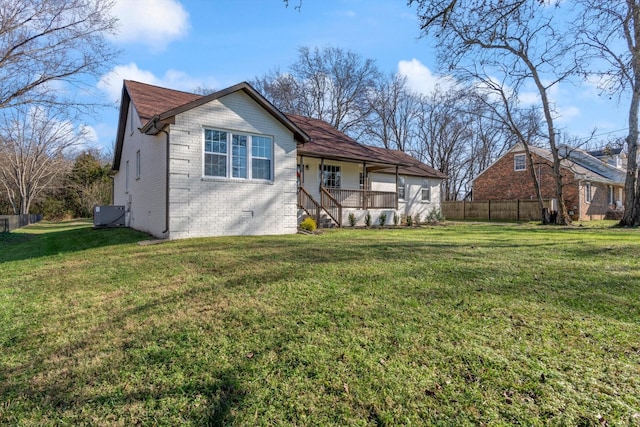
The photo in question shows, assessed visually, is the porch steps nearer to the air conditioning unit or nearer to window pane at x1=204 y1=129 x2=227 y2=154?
window pane at x1=204 y1=129 x2=227 y2=154

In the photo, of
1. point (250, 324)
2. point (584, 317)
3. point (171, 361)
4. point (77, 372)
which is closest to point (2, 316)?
point (77, 372)

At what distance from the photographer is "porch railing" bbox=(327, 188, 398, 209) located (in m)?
15.5

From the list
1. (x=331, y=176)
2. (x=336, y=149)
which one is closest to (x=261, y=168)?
(x=336, y=149)

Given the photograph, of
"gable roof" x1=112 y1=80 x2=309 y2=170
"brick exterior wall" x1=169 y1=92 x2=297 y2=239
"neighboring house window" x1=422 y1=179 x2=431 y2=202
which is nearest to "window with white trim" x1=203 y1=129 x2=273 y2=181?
"brick exterior wall" x1=169 y1=92 x2=297 y2=239

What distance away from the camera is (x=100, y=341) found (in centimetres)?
343

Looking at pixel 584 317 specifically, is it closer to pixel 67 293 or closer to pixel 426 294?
pixel 426 294

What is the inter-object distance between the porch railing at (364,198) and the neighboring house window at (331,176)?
4.43ft

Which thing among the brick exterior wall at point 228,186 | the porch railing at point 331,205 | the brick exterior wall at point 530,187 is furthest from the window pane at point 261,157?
the brick exterior wall at point 530,187

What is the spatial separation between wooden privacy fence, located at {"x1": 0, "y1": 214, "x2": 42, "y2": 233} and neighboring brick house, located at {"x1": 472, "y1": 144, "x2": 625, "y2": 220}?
32.3m

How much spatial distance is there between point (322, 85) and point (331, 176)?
18.8m

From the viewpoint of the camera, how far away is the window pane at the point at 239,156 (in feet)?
34.9

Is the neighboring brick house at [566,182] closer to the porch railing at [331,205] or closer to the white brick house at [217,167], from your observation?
the porch railing at [331,205]

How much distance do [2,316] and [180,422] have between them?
3439 mm

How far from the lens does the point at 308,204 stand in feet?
47.7
